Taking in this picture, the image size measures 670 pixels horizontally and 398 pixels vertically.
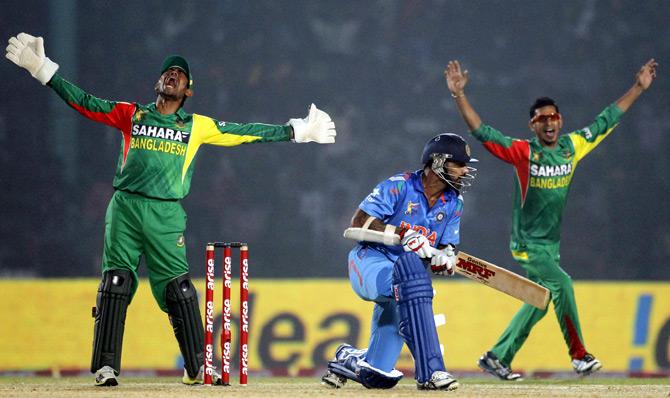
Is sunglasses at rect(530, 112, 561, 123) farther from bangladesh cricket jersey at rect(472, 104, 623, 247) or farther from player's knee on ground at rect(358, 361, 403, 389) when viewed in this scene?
player's knee on ground at rect(358, 361, 403, 389)

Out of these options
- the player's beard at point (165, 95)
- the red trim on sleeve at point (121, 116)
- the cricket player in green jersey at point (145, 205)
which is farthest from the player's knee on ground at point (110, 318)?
the player's beard at point (165, 95)

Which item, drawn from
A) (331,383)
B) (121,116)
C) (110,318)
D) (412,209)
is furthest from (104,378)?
(412,209)

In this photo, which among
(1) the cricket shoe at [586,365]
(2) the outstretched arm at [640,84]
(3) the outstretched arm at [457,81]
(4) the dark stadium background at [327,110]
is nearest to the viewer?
(3) the outstretched arm at [457,81]

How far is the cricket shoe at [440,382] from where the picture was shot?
4.81 meters

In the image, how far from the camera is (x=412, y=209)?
5.22 metres

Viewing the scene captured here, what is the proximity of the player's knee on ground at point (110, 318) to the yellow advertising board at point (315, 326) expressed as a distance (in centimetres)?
264

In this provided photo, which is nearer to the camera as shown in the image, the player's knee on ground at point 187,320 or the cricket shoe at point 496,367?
the player's knee on ground at point 187,320

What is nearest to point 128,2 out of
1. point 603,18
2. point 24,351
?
point 24,351

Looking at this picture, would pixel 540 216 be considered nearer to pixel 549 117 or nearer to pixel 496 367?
pixel 549 117

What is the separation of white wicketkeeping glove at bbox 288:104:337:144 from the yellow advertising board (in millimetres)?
2554

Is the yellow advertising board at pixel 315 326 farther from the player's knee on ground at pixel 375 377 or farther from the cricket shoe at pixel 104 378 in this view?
the player's knee on ground at pixel 375 377

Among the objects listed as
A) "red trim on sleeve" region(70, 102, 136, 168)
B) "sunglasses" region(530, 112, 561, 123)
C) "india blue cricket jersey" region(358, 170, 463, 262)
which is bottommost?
"india blue cricket jersey" region(358, 170, 463, 262)

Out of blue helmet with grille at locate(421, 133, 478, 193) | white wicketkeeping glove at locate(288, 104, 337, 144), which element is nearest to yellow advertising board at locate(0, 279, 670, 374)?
white wicketkeeping glove at locate(288, 104, 337, 144)

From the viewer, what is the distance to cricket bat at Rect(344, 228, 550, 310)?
208 inches
